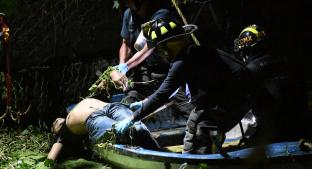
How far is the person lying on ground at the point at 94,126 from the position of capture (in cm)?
479

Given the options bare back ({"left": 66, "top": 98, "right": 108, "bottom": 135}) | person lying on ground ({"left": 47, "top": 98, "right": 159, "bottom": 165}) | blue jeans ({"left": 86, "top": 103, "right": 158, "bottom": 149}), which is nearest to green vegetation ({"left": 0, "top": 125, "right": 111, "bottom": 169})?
person lying on ground ({"left": 47, "top": 98, "right": 159, "bottom": 165})

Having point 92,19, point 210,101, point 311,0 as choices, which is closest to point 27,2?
point 92,19

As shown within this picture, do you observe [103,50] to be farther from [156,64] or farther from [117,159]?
[117,159]

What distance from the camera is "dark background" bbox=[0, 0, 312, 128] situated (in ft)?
25.2

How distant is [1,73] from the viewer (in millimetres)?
7547

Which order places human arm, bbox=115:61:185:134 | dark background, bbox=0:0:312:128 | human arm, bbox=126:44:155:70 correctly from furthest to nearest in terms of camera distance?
dark background, bbox=0:0:312:128 → human arm, bbox=126:44:155:70 → human arm, bbox=115:61:185:134

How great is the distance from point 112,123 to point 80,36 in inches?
140

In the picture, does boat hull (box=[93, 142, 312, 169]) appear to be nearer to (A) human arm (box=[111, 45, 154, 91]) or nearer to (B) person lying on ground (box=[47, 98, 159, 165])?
(B) person lying on ground (box=[47, 98, 159, 165])

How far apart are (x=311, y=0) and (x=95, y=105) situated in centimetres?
456

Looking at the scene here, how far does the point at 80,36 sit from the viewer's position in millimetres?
8133

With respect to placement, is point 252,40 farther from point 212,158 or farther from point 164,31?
point 212,158

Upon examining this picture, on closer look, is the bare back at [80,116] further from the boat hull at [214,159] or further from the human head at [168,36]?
the human head at [168,36]

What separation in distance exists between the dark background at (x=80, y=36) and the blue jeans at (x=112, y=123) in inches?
105

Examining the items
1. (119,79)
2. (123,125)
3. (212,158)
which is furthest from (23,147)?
(212,158)
